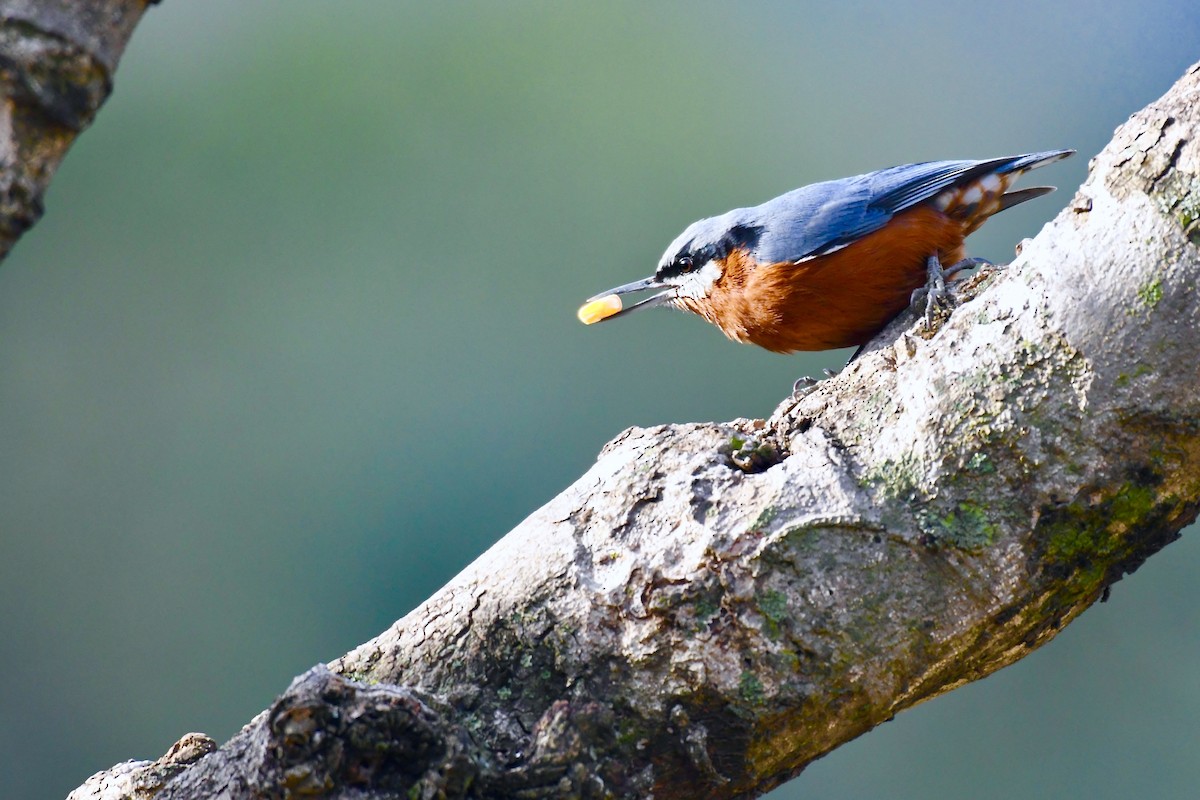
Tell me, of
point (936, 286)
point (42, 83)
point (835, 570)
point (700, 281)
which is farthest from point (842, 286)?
point (42, 83)

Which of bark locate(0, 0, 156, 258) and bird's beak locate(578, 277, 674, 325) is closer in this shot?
bark locate(0, 0, 156, 258)

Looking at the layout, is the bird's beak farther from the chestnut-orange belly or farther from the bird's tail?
the bird's tail

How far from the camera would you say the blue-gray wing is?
3.03m

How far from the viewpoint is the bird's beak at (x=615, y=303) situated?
12.1 ft

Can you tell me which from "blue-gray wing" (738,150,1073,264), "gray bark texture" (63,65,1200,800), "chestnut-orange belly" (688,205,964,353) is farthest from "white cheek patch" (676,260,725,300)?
"gray bark texture" (63,65,1200,800)

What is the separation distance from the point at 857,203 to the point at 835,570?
182 cm

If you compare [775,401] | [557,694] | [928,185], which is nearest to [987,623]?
[557,694]

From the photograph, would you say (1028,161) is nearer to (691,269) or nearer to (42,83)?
(691,269)

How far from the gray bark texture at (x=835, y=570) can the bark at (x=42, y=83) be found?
0.73 meters

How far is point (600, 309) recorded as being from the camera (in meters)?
3.72

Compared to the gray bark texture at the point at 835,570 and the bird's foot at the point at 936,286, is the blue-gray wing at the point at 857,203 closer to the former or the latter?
the bird's foot at the point at 936,286

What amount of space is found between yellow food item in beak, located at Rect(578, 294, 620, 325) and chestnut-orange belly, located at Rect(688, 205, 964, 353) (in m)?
0.53

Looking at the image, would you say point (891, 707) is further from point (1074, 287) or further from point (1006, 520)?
point (1074, 287)

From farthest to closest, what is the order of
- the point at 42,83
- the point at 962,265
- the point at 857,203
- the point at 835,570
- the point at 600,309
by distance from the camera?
the point at 600,309 → the point at 857,203 → the point at 962,265 → the point at 835,570 → the point at 42,83
